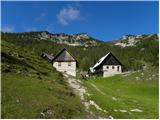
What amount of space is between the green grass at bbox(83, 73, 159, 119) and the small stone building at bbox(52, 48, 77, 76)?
20.4 m

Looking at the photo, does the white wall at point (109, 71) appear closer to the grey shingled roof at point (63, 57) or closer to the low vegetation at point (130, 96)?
the grey shingled roof at point (63, 57)

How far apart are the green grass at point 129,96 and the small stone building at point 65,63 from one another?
67.0 feet

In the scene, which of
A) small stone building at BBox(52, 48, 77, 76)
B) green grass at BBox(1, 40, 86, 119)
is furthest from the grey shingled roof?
green grass at BBox(1, 40, 86, 119)

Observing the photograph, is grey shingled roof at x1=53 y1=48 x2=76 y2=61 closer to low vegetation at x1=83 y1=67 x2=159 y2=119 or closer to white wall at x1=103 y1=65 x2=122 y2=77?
white wall at x1=103 y1=65 x2=122 y2=77

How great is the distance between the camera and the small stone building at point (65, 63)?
96375mm

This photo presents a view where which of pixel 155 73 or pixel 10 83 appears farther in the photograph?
pixel 155 73

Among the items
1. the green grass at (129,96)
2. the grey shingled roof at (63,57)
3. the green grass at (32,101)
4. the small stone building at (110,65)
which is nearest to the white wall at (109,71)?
the small stone building at (110,65)

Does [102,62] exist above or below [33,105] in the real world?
above

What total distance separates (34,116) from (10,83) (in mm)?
7266

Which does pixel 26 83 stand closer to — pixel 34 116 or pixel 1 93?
pixel 1 93

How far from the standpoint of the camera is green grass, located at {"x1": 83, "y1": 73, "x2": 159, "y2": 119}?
3267 centimetres

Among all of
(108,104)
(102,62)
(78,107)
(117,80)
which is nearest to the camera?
(78,107)

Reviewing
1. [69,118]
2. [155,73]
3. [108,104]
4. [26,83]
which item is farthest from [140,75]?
[69,118]

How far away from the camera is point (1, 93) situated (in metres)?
26.2
